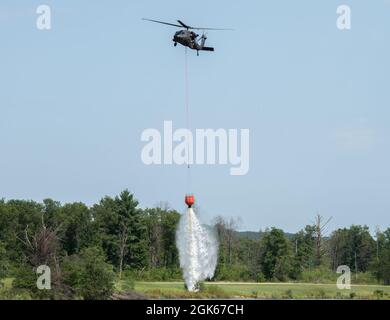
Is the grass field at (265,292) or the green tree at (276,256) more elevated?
the green tree at (276,256)

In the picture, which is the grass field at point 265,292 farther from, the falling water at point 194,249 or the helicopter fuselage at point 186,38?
the helicopter fuselage at point 186,38

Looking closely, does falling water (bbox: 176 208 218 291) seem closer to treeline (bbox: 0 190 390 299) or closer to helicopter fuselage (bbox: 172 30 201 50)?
treeline (bbox: 0 190 390 299)

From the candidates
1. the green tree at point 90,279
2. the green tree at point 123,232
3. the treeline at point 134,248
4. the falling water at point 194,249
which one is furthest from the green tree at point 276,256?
the green tree at point 90,279

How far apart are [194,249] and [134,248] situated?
35.2 metres

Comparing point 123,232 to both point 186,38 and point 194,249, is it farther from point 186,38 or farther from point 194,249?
point 186,38

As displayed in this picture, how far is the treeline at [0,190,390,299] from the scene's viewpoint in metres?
77.5

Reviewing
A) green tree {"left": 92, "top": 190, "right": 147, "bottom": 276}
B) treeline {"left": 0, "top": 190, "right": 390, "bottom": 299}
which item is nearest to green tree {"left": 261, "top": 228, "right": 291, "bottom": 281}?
treeline {"left": 0, "top": 190, "right": 390, "bottom": 299}

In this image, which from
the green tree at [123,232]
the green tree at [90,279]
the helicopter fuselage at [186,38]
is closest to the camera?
the helicopter fuselage at [186,38]

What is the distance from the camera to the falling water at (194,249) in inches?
2948

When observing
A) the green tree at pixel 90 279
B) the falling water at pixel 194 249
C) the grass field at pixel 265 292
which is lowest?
the grass field at pixel 265 292

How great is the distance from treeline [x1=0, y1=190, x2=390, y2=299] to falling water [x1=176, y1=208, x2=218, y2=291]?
7.37 m

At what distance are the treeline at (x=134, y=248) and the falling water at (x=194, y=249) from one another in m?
7.37

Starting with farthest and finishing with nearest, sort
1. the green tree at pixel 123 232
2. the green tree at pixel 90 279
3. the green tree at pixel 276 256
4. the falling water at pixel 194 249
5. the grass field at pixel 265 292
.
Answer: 1. the green tree at pixel 123 232
2. the green tree at pixel 276 256
3. the falling water at pixel 194 249
4. the grass field at pixel 265 292
5. the green tree at pixel 90 279
